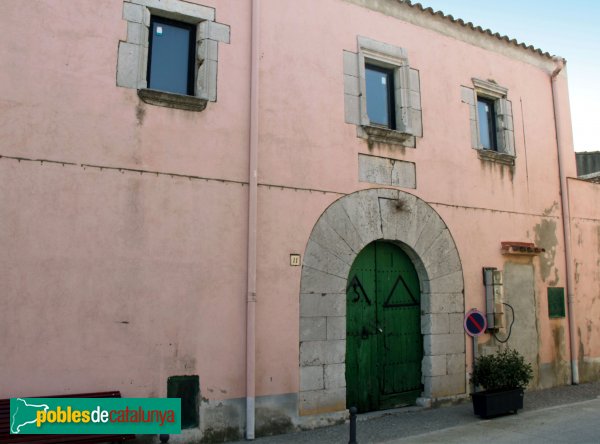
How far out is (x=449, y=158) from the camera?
830 cm

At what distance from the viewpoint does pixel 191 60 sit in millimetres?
6539

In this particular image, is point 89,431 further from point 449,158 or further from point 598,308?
point 598,308

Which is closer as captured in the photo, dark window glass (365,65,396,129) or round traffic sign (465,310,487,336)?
round traffic sign (465,310,487,336)

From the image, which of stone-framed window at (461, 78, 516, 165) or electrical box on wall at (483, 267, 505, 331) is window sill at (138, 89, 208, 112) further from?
electrical box on wall at (483, 267, 505, 331)

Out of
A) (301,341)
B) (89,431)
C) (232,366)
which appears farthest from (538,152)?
(89,431)

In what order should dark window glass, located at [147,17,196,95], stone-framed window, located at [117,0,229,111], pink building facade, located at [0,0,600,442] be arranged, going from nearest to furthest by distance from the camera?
pink building facade, located at [0,0,600,442], stone-framed window, located at [117,0,229,111], dark window glass, located at [147,17,196,95]

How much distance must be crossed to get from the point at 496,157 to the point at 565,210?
2.08m

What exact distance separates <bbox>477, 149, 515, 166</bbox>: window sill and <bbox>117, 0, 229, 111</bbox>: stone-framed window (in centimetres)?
469

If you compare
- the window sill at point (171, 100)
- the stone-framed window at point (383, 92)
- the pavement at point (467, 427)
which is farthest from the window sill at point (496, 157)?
the window sill at point (171, 100)

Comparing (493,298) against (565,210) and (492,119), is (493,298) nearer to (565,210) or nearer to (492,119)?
(565,210)

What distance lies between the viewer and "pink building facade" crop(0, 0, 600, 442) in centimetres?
538

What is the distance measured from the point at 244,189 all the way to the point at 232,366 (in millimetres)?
2102

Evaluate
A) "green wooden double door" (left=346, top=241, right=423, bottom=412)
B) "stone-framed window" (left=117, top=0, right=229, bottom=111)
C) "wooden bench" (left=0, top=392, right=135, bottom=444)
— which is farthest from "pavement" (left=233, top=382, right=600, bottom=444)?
"stone-framed window" (left=117, top=0, right=229, bottom=111)

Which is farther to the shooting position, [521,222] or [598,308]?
[598,308]
